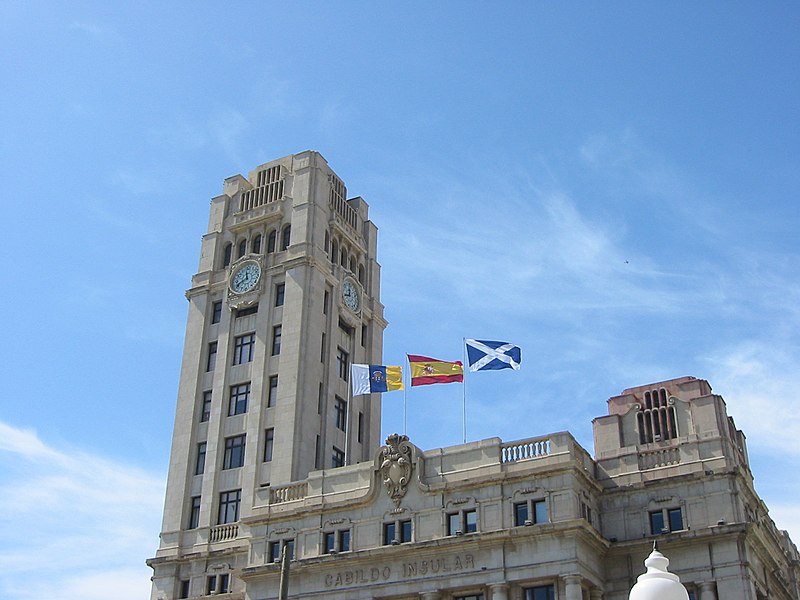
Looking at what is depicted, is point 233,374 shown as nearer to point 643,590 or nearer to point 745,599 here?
point 745,599

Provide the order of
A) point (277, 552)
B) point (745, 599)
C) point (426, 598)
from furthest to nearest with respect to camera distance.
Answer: point (277, 552)
point (426, 598)
point (745, 599)

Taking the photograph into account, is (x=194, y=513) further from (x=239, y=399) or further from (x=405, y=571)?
(x=405, y=571)

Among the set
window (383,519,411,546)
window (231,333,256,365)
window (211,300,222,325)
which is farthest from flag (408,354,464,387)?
window (211,300,222,325)

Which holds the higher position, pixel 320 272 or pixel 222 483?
pixel 320 272

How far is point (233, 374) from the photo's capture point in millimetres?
73062

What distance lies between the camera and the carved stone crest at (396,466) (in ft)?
186

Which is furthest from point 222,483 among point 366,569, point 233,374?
point 366,569

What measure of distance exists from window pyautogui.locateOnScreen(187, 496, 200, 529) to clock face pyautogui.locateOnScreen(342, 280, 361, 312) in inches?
794

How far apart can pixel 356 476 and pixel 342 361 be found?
730 inches

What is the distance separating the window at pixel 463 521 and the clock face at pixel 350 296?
27.8 metres

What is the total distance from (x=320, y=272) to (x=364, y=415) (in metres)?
12.6

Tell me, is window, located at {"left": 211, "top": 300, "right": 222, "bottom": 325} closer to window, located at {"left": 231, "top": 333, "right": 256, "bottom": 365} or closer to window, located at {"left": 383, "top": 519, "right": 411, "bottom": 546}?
window, located at {"left": 231, "top": 333, "right": 256, "bottom": 365}

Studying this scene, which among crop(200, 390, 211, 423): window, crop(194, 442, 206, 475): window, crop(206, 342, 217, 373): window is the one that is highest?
crop(206, 342, 217, 373): window

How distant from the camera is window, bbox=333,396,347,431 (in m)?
73.2
